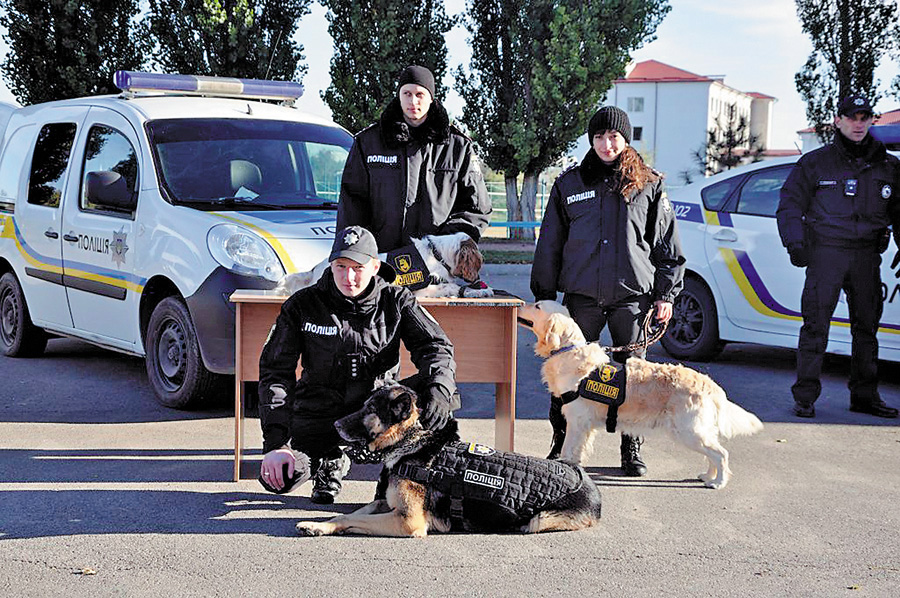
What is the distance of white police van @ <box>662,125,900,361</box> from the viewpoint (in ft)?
25.9

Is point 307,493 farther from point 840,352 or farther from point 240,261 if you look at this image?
point 840,352

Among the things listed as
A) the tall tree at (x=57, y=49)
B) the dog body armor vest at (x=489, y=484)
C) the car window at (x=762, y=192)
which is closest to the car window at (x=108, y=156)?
the dog body armor vest at (x=489, y=484)

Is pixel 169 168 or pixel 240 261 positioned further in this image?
pixel 169 168

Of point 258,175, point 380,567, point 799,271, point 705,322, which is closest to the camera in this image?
point 380,567

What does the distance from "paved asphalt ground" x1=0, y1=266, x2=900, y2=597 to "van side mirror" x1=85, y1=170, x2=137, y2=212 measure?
1.40 m

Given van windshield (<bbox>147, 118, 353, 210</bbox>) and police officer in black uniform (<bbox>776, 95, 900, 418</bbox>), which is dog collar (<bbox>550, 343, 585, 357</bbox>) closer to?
police officer in black uniform (<bbox>776, 95, 900, 418</bbox>)

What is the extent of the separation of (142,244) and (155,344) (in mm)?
676

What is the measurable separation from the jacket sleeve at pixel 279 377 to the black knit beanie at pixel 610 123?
6.06 feet

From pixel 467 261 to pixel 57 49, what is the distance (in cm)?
1664

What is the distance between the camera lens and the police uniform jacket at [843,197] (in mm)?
6625

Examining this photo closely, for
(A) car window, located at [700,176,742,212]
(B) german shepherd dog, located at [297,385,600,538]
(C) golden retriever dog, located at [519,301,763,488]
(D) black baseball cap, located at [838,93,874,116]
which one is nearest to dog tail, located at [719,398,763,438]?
(C) golden retriever dog, located at [519,301,763,488]

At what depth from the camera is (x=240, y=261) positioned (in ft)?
20.2

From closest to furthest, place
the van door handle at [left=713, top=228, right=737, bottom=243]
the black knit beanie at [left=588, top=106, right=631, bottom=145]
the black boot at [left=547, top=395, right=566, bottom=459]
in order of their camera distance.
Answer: the black knit beanie at [left=588, top=106, right=631, bottom=145], the black boot at [left=547, top=395, right=566, bottom=459], the van door handle at [left=713, top=228, right=737, bottom=243]

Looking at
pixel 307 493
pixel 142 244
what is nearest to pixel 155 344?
pixel 142 244
